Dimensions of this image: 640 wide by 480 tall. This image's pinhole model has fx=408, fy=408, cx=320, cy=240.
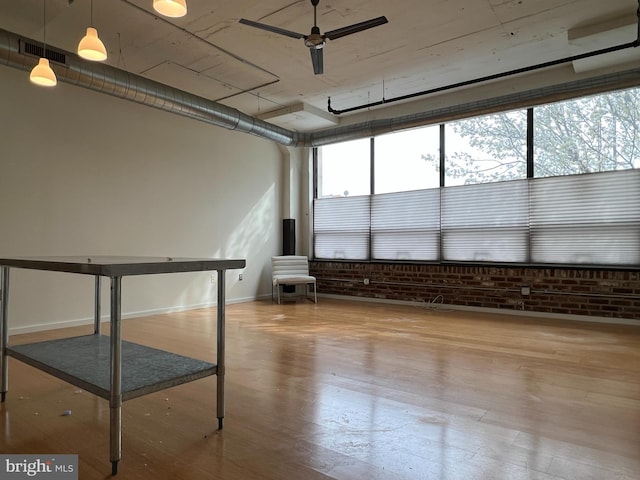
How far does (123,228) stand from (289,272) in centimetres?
288

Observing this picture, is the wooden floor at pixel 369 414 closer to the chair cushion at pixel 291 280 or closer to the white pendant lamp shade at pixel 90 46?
the white pendant lamp shade at pixel 90 46

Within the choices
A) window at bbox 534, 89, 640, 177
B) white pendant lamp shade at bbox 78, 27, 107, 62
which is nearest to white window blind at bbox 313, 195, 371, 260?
window at bbox 534, 89, 640, 177

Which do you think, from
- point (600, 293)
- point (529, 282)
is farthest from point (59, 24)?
point (600, 293)

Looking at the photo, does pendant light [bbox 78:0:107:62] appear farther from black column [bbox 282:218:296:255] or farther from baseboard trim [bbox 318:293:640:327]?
baseboard trim [bbox 318:293:640:327]

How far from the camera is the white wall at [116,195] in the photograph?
4520 mm

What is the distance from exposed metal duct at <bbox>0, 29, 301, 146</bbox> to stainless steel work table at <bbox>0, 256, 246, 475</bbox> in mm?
2327

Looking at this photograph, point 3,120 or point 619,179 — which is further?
point 619,179

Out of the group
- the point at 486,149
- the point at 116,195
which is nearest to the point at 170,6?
the point at 116,195

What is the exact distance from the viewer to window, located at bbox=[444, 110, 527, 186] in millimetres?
5926

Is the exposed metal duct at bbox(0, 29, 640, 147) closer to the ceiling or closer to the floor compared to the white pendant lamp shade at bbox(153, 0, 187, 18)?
closer to the ceiling

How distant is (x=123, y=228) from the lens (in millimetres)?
5414

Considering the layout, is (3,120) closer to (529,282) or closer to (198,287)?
(198,287)

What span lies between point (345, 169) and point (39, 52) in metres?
5.04

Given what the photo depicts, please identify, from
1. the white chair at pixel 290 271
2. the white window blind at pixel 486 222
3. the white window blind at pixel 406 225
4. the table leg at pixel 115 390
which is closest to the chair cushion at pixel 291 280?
the white chair at pixel 290 271
